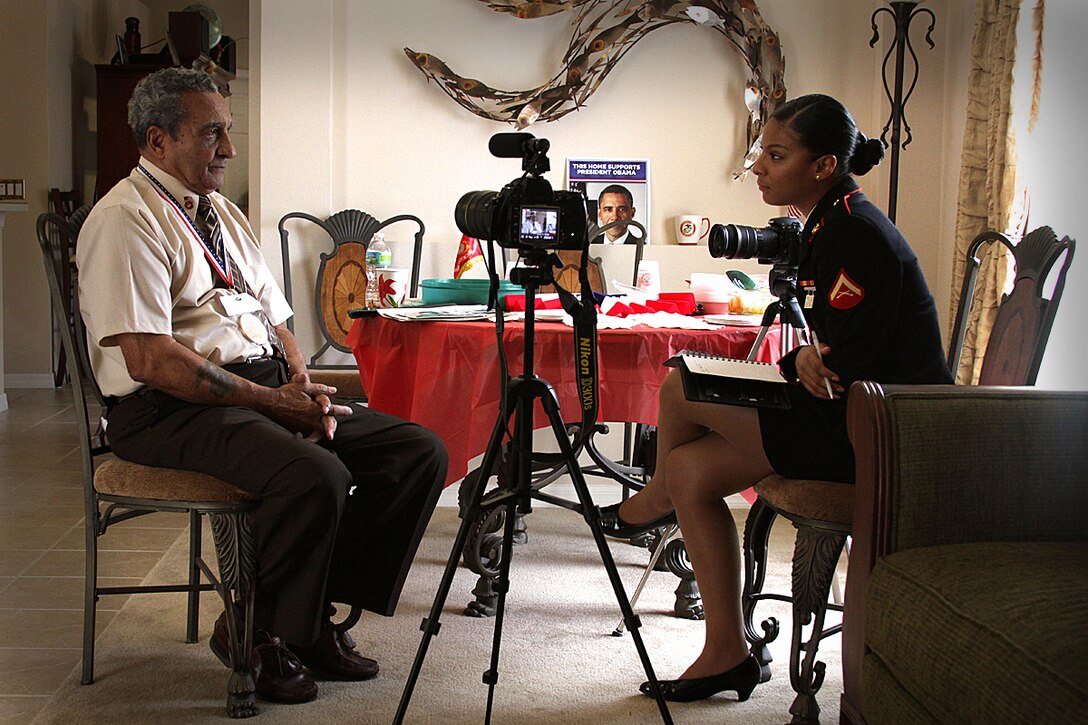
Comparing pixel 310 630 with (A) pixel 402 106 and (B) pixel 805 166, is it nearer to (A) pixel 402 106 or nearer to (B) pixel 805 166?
(B) pixel 805 166

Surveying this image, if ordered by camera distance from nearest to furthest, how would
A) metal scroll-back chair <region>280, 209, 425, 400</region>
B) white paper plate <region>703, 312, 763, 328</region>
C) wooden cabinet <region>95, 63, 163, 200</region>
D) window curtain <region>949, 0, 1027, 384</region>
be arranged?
white paper plate <region>703, 312, 763, 328</region>, window curtain <region>949, 0, 1027, 384</region>, metal scroll-back chair <region>280, 209, 425, 400</region>, wooden cabinet <region>95, 63, 163, 200</region>

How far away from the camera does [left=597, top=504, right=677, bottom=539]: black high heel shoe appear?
2.34 metres

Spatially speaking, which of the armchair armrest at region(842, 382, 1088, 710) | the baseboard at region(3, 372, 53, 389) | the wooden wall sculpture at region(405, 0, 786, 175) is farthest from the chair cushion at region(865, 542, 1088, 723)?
the baseboard at region(3, 372, 53, 389)

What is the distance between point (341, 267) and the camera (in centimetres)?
419

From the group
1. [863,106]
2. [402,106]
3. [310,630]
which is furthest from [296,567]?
[863,106]

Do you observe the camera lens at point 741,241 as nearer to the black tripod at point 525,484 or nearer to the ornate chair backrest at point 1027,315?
the ornate chair backrest at point 1027,315

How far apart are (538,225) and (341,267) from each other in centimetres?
260

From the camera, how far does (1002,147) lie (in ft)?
11.6

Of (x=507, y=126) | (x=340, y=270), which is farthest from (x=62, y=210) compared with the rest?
(x=507, y=126)

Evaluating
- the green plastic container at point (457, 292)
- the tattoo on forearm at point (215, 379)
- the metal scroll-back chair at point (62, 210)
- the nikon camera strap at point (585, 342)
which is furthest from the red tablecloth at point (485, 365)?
the metal scroll-back chair at point (62, 210)

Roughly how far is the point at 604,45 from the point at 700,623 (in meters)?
2.43

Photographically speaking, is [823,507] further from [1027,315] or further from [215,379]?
[215,379]

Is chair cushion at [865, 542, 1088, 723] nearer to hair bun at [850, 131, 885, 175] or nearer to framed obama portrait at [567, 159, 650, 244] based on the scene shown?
hair bun at [850, 131, 885, 175]

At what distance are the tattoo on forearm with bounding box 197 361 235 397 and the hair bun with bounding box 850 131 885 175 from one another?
1297 mm
